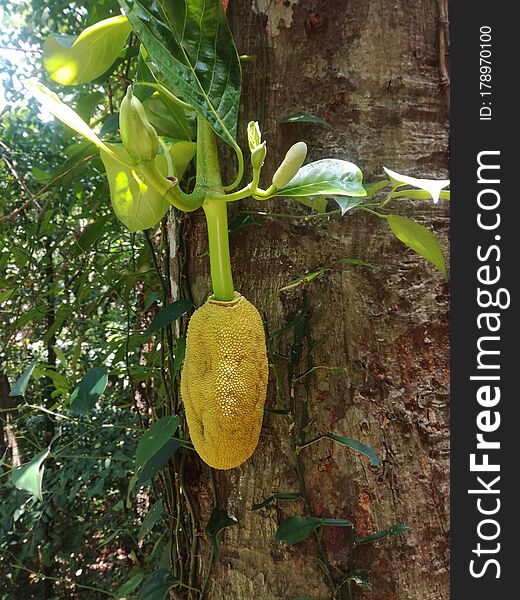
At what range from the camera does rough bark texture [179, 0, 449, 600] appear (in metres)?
0.49

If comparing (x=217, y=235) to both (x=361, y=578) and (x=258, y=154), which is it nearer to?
(x=258, y=154)

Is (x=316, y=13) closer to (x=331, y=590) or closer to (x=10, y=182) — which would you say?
(x=331, y=590)

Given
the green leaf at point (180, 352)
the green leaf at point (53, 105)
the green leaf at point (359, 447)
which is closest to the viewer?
the green leaf at point (53, 105)

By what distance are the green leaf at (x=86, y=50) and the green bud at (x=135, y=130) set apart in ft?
0.54

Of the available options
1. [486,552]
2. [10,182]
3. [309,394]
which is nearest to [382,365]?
[309,394]

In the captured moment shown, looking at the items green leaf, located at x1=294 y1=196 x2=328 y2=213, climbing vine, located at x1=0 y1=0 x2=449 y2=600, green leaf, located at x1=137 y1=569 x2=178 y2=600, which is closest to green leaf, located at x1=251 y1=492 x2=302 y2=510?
climbing vine, located at x1=0 y1=0 x2=449 y2=600

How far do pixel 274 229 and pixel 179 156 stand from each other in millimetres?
110

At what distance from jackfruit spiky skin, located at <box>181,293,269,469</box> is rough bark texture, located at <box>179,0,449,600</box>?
9cm

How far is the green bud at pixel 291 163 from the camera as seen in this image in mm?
375

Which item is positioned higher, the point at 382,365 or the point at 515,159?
the point at 515,159

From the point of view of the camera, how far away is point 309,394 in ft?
1.66

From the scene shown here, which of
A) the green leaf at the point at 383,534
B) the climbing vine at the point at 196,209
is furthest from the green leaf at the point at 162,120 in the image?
the green leaf at the point at 383,534

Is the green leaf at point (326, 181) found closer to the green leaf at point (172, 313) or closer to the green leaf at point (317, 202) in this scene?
the green leaf at point (317, 202)

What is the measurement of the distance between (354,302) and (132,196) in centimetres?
22
